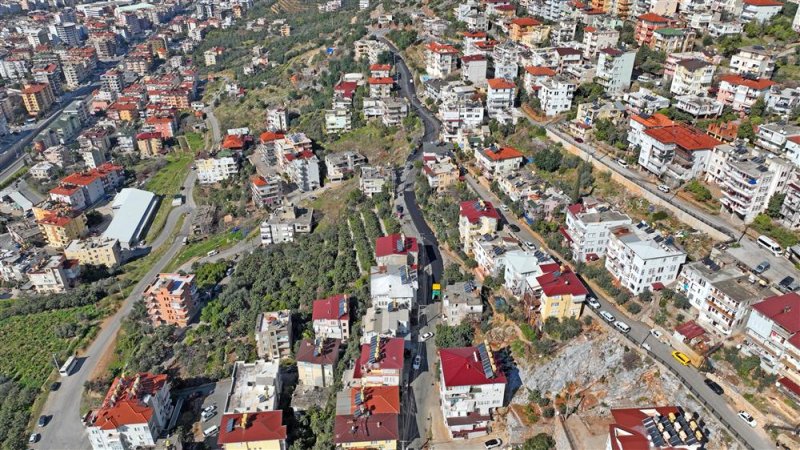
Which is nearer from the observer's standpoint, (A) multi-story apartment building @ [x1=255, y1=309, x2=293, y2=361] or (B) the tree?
(B) the tree

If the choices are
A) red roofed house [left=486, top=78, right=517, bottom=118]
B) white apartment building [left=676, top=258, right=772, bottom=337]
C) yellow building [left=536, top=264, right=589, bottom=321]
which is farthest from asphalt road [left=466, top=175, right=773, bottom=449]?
red roofed house [left=486, top=78, right=517, bottom=118]

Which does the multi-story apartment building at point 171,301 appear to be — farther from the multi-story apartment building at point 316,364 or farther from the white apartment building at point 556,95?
the white apartment building at point 556,95

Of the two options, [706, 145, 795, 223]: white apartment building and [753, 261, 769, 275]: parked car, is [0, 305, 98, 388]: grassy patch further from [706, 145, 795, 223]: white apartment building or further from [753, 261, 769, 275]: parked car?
[706, 145, 795, 223]: white apartment building

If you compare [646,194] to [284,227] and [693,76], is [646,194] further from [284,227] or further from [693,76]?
[284,227]

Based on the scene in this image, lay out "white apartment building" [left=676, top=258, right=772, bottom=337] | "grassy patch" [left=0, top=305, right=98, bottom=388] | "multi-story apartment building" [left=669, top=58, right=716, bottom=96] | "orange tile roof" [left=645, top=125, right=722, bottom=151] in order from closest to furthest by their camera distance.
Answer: "white apartment building" [left=676, top=258, right=772, bottom=337]
"grassy patch" [left=0, top=305, right=98, bottom=388]
"orange tile roof" [left=645, top=125, right=722, bottom=151]
"multi-story apartment building" [left=669, top=58, right=716, bottom=96]

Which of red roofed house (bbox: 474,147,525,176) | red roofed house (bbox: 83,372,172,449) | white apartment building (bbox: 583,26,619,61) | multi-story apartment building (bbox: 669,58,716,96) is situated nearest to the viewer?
red roofed house (bbox: 83,372,172,449)
